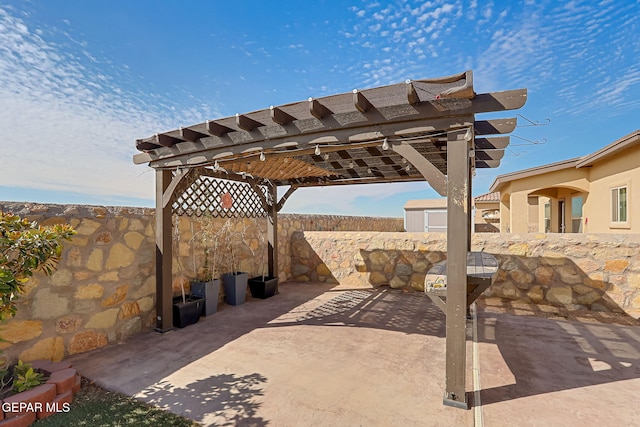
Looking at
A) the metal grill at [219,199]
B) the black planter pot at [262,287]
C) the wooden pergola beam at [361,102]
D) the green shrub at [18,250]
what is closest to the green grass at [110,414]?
the green shrub at [18,250]

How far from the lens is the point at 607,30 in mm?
5332

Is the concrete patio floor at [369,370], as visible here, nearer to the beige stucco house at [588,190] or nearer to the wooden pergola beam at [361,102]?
the wooden pergola beam at [361,102]

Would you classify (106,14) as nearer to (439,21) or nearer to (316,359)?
(439,21)

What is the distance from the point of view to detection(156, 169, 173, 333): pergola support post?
13.0ft

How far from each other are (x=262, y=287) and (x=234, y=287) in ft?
2.15

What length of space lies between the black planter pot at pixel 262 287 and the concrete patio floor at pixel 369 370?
1.14 meters

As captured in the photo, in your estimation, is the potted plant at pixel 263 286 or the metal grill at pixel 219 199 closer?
the metal grill at pixel 219 199

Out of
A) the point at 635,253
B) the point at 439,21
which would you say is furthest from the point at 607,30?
the point at 635,253

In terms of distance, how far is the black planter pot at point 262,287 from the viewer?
573 cm

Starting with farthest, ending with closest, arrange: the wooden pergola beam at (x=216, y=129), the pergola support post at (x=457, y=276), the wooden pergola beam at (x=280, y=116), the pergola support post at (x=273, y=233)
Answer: the pergola support post at (x=273, y=233), the wooden pergola beam at (x=216, y=129), the wooden pergola beam at (x=280, y=116), the pergola support post at (x=457, y=276)

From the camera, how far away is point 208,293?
184 inches

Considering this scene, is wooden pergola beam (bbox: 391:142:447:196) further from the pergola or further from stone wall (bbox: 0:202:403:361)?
stone wall (bbox: 0:202:403:361)

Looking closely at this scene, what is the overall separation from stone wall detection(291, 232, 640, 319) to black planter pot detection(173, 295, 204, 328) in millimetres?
3403

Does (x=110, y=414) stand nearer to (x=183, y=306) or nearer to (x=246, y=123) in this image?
(x=183, y=306)
